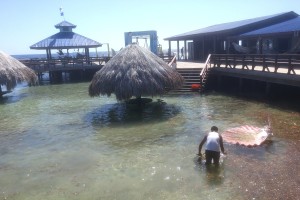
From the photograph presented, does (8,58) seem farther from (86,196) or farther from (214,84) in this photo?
(86,196)

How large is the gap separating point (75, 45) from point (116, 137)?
77.7 feet

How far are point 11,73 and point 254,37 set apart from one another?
1846cm

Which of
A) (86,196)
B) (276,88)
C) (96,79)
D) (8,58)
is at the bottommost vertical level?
(86,196)

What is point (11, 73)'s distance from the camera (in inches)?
870

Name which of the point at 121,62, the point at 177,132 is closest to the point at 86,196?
the point at 177,132

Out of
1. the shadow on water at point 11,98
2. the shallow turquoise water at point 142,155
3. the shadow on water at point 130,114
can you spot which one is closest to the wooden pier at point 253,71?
the shallow turquoise water at point 142,155

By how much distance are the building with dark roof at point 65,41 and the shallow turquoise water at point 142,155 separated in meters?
17.0

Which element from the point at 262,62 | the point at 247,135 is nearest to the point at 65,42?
the point at 262,62

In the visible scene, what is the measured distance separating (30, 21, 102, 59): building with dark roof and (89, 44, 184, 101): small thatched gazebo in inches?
707

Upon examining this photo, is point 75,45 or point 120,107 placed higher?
point 75,45

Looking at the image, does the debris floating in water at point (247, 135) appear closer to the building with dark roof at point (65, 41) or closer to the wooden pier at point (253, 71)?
the wooden pier at point (253, 71)

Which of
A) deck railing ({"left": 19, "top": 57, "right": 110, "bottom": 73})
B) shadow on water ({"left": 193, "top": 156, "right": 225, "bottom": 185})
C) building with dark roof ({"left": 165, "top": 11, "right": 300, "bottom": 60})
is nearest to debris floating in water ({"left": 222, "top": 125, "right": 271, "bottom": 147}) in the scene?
shadow on water ({"left": 193, "top": 156, "right": 225, "bottom": 185})

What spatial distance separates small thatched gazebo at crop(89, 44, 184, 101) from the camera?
Result: 15.3m

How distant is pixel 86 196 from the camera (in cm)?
Answer: 725
